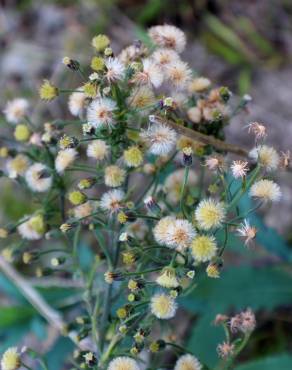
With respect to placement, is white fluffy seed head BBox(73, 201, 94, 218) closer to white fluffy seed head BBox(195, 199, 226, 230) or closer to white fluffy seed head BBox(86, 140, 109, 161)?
white fluffy seed head BBox(86, 140, 109, 161)

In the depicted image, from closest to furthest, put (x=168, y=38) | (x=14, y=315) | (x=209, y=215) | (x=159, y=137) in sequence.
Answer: (x=209, y=215) → (x=159, y=137) → (x=168, y=38) → (x=14, y=315)

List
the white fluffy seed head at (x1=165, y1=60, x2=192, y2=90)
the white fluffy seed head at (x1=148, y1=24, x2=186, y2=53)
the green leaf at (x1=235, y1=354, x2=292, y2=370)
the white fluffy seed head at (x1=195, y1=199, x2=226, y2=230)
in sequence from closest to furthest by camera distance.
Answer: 1. the white fluffy seed head at (x1=195, y1=199, x2=226, y2=230)
2. the white fluffy seed head at (x1=165, y1=60, x2=192, y2=90)
3. the white fluffy seed head at (x1=148, y1=24, x2=186, y2=53)
4. the green leaf at (x1=235, y1=354, x2=292, y2=370)

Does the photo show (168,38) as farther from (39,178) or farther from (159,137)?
(39,178)

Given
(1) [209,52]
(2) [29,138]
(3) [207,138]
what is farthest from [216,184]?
(1) [209,52]

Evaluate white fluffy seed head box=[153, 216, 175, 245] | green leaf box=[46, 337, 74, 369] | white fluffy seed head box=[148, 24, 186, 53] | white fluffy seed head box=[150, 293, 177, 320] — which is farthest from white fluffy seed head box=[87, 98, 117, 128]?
green leaf box=[46, 337, 74, 369]

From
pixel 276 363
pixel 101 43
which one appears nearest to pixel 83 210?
pixel 101 43
